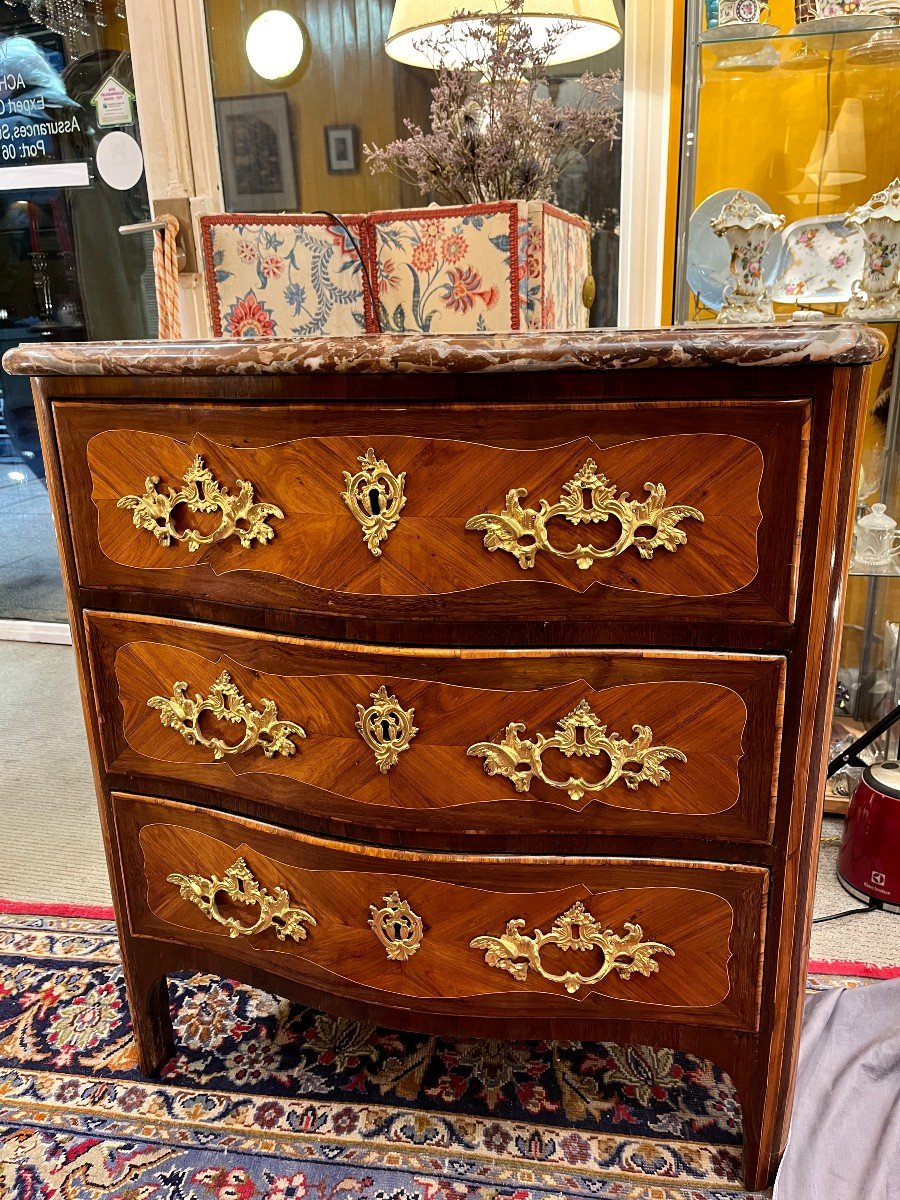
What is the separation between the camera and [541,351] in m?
0.81

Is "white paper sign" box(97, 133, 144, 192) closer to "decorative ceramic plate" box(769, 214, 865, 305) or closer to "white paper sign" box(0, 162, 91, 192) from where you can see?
"white paper sign" box(0, 162, 91, 192)

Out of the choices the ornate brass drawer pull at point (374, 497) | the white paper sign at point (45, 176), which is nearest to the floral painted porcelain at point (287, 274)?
the ornate brass drawer pull at point (374, 497)

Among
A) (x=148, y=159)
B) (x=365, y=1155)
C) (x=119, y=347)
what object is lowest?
(x=365, y=1155)

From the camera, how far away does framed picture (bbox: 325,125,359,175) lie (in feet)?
7.47

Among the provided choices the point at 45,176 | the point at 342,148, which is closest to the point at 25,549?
the point at 45,176

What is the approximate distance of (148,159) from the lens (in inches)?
96.9

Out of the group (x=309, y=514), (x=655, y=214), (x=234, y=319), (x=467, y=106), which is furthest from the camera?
(x=655, y=214)

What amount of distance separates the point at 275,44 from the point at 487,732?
211cm

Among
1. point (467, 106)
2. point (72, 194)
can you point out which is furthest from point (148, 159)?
point (467, 106)

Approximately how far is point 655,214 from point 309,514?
4.69ft

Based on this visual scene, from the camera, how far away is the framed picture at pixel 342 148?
2.28 metres

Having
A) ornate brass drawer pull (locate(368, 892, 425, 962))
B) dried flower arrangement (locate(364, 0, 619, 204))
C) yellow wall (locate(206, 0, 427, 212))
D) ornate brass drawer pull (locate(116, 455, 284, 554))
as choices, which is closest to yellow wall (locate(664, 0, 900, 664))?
dried flower arrangement (locate(364, 0, 619, 204))

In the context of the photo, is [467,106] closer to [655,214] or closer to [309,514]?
[309,514]

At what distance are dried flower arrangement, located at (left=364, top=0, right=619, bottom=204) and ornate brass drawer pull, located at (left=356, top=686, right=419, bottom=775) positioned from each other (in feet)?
2.59
